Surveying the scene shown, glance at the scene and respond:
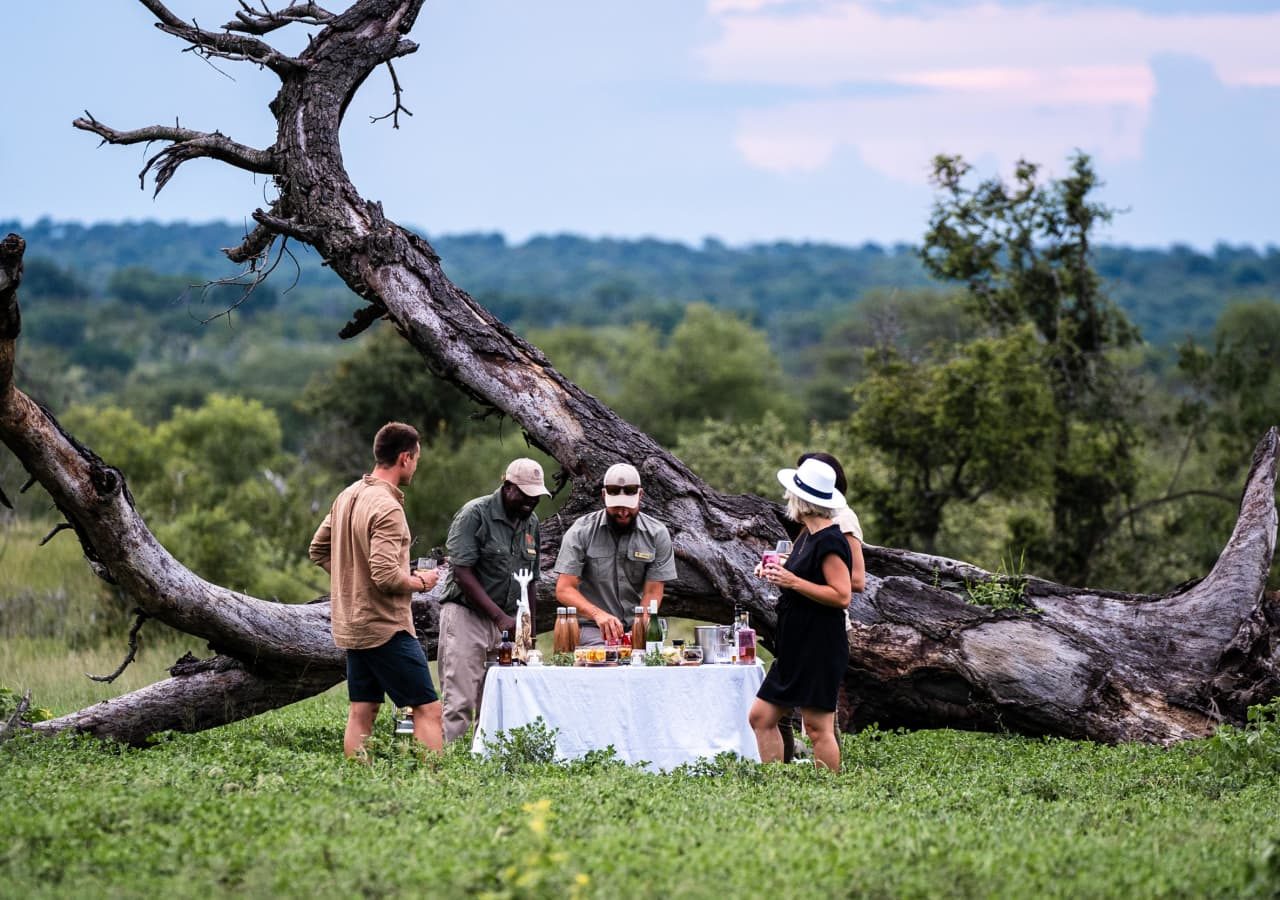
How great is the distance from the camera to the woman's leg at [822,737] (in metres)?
8.35

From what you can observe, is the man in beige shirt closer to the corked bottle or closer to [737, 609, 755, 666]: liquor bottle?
the corked bottle

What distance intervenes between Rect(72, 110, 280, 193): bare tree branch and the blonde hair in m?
5.44

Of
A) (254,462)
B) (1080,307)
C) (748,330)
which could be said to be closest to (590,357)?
(748,330)

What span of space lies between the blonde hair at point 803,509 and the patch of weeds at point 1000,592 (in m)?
3.29

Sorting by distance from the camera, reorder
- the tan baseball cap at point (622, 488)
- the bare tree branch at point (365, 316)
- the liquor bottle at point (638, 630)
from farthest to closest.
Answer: the bare tree branch at point (365, 316) < the tan baseball cap at point (622, 488) < the liquor bottle at point (638, 630)

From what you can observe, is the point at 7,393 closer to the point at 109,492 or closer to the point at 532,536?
the point at 109,492

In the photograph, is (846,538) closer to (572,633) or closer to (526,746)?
(572,633)

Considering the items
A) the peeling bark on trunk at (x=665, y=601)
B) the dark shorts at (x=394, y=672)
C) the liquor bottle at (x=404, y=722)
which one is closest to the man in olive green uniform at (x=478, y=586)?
the liquor bottle at (x=404, y=722)

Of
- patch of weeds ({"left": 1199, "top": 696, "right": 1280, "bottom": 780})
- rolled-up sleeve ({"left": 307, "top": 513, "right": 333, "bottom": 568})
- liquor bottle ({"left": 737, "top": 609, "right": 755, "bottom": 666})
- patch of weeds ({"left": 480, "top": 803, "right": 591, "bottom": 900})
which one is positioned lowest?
patch of weeds ({"left": 1199, "top": 696, "right": 1280, "bottom": 780})

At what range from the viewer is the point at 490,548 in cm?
953

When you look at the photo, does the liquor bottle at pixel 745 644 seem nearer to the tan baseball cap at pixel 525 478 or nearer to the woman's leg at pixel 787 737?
the woman's leg at pixel 787 737

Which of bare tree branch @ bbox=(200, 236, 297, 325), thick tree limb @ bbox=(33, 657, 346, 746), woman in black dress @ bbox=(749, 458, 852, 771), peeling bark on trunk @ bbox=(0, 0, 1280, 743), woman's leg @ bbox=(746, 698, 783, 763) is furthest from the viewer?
bare tree branch @ bbox=(200, 236, 297, 325)

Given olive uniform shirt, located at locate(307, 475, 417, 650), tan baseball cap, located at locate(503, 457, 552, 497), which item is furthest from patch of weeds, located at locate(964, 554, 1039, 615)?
olive uniform shirt, located at locate(307, 475, 417, 650)

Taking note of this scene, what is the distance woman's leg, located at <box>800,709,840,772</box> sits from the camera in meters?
8.35
